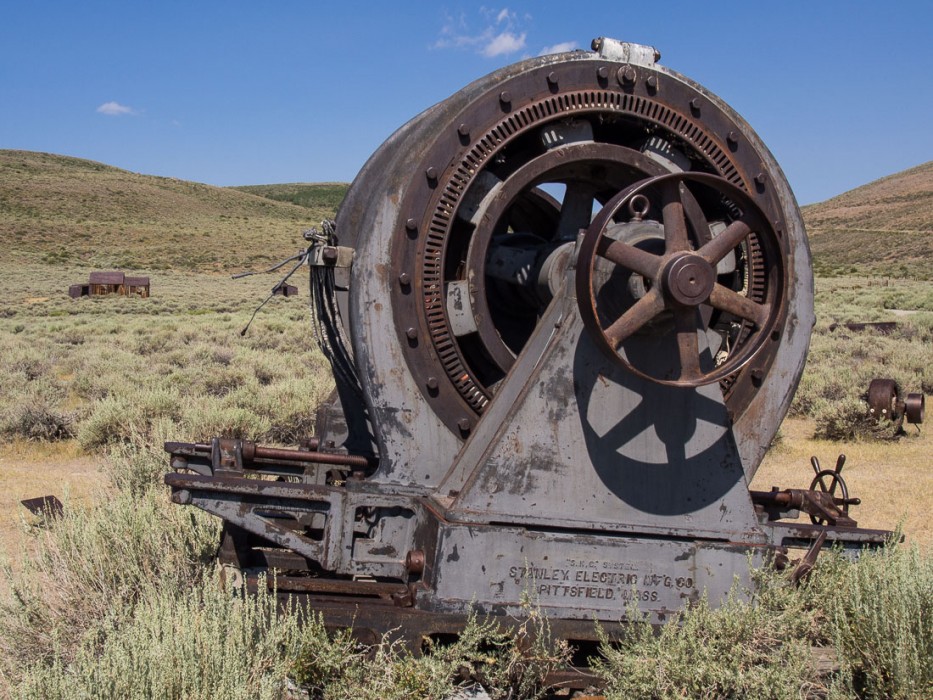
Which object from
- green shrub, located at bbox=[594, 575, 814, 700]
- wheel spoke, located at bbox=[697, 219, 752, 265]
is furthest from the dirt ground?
wheel spoke, located at bbox=[697, 219, 752, 265]

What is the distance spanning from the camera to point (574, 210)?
4730 mm

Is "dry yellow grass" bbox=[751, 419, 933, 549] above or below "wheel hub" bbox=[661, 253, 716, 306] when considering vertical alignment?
below

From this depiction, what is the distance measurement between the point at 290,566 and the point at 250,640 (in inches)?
43.8

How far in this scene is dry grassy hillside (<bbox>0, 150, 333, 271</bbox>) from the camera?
2351 inches

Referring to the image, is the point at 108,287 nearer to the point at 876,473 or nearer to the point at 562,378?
the point at 876,473

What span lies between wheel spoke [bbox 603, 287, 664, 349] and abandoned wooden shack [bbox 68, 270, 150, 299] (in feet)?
110

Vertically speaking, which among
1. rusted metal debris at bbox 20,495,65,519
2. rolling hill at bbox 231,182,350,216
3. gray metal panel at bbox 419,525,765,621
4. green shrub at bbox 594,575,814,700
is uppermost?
rolling hill at bbox 231,182,350,216

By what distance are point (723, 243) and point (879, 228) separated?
3254 inches

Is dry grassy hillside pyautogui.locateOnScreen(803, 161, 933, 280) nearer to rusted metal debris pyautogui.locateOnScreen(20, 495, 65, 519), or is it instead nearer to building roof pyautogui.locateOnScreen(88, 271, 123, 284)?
building roof pyautogui.locateOnScreen(88, 271, 123, 284)

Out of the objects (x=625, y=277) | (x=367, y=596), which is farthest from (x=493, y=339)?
(x=367, y=596)

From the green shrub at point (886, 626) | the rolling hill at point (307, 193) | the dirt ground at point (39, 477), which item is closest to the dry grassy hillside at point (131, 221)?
the rolling hill at point (307, 193)

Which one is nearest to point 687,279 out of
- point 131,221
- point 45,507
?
point 45,507

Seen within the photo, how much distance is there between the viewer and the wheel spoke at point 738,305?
11.9 ft

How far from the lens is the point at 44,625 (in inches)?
165
